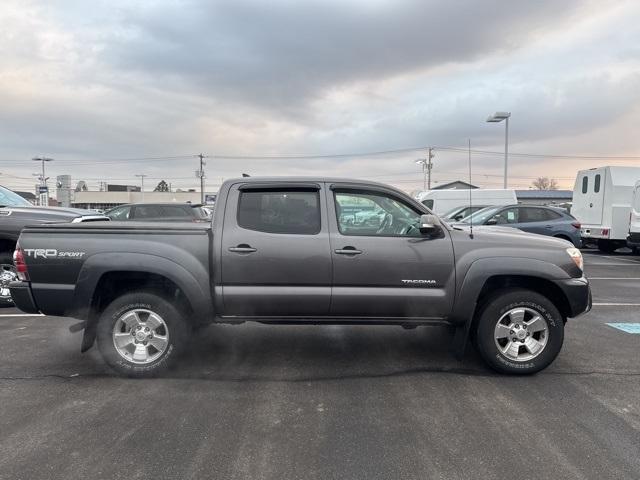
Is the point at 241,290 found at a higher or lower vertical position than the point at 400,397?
higher

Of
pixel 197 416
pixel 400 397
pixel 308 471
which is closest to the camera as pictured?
pixel 308 471

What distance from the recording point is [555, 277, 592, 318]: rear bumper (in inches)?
175

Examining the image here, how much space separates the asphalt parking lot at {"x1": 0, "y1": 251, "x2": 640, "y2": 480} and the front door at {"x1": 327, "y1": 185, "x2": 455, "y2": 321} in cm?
66

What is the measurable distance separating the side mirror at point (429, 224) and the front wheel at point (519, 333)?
887 mm

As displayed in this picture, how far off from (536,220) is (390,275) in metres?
10.5

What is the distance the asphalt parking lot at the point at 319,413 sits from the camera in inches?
117

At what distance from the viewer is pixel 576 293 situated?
176 inches

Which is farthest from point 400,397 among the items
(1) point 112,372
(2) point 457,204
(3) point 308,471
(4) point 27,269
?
(2) point 457,204

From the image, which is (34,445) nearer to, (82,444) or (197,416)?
(82,444)

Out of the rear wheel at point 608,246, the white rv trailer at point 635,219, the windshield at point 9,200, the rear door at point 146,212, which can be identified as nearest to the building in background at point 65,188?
the rear door at point 146,212

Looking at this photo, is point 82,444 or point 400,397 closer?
point 82,444

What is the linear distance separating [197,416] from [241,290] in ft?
3.81

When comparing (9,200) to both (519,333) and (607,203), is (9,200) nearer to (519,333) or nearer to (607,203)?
(519,333)

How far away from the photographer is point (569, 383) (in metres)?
4.34
